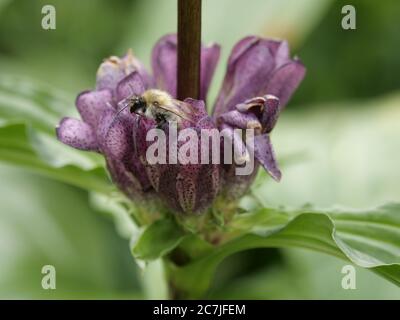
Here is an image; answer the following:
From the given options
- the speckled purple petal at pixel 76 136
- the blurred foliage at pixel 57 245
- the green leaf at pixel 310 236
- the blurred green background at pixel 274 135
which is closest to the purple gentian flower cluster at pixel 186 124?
the speckled purple petal at pixel 76 136

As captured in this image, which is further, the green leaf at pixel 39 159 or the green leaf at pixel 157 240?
the green leaf at pixel 39 159

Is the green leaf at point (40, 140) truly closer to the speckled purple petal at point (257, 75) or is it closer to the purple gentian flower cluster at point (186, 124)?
the purple gentian flower cluster at point (186, 124)

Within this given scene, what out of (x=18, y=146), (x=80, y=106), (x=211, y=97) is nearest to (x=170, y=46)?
(x=80, y=106)

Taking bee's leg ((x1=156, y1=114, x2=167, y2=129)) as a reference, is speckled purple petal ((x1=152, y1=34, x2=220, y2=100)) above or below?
above

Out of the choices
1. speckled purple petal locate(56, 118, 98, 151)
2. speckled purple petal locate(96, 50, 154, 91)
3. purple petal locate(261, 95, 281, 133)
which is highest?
speckled purple petal locate(96, 50, 154, 91)

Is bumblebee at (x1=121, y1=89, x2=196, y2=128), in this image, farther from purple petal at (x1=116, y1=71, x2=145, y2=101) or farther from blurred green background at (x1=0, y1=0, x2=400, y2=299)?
blurred green background at (x1=0, y1=0, x2=400, y2=299)

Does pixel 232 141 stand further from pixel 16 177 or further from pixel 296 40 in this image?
pixel 296 40

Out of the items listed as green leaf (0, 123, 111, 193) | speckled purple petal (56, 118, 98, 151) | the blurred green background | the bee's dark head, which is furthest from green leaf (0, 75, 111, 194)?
the blurred green background
